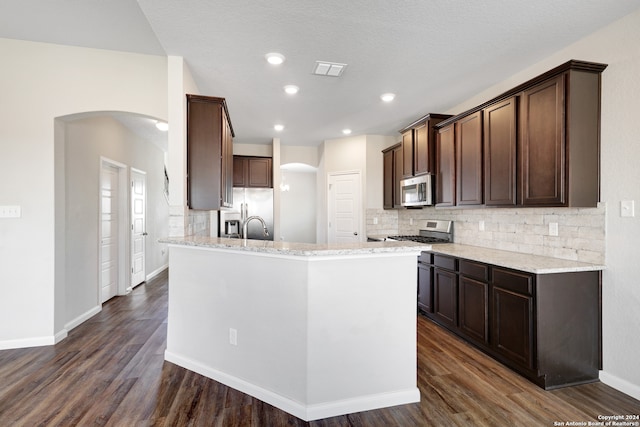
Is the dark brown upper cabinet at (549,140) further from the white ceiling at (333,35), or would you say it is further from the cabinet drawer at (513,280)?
the cabinet drawer at (513,280)

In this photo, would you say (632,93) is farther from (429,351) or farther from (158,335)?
(158,335)

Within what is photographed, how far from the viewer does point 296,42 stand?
8.52 feet

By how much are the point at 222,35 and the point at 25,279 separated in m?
2.92

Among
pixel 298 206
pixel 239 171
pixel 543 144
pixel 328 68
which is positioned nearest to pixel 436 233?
pixel 543 144

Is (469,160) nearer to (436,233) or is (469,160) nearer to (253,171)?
(436,233)

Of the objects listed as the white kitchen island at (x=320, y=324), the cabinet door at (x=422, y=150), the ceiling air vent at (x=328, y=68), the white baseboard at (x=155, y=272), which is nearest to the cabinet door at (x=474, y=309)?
the white kitchen island at (x=320, y=324)

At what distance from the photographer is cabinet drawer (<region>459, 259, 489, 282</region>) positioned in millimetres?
2818

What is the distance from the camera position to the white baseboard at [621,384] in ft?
7.15

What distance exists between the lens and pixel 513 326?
2.51m

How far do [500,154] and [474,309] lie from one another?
4.88 feet

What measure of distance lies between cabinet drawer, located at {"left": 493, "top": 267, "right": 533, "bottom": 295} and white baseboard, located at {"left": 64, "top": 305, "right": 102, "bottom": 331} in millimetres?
4296

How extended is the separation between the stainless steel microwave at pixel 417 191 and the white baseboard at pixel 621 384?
2.33m

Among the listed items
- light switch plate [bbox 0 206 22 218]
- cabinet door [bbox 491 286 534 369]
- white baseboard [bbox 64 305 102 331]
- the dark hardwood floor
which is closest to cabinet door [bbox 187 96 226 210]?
the dark hardwood floor

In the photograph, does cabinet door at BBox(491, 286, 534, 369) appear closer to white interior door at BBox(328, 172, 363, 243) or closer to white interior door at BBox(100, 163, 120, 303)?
white interior door at BBox(328, 172, 363, 243)
